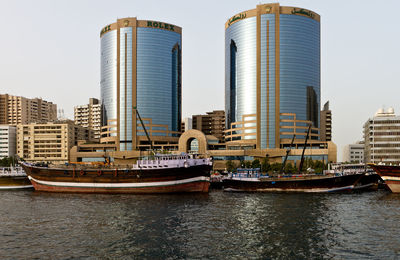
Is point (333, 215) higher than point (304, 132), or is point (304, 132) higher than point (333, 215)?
point (304, 132)

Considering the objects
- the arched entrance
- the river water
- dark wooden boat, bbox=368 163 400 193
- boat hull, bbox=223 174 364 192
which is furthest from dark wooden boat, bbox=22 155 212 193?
the arched entrance

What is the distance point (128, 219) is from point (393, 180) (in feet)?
218

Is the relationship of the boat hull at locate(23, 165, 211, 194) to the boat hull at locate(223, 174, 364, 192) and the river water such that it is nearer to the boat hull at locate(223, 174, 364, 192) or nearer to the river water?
the river water

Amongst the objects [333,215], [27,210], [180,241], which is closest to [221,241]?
[180,241]

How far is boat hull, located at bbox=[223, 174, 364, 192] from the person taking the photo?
96375mm

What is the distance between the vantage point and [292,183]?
97250 mm

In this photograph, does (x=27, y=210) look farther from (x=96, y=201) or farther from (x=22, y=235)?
(x=22, y=235)

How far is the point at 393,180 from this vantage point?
92.8 metres

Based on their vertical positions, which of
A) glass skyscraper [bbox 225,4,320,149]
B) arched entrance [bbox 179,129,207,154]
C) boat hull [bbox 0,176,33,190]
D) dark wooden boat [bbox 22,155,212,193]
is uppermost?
glass skyscraper [bbox 225,4,320,149]

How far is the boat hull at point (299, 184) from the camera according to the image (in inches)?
3794

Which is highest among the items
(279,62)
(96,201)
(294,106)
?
(279,62)

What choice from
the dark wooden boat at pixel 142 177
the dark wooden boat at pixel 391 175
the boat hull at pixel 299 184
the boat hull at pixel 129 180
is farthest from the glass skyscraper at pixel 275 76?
the boat hull at pixel 129 180

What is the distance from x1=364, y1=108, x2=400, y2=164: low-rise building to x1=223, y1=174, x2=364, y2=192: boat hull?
9284 cm

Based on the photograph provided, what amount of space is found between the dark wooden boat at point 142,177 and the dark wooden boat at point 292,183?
11.2 metres
